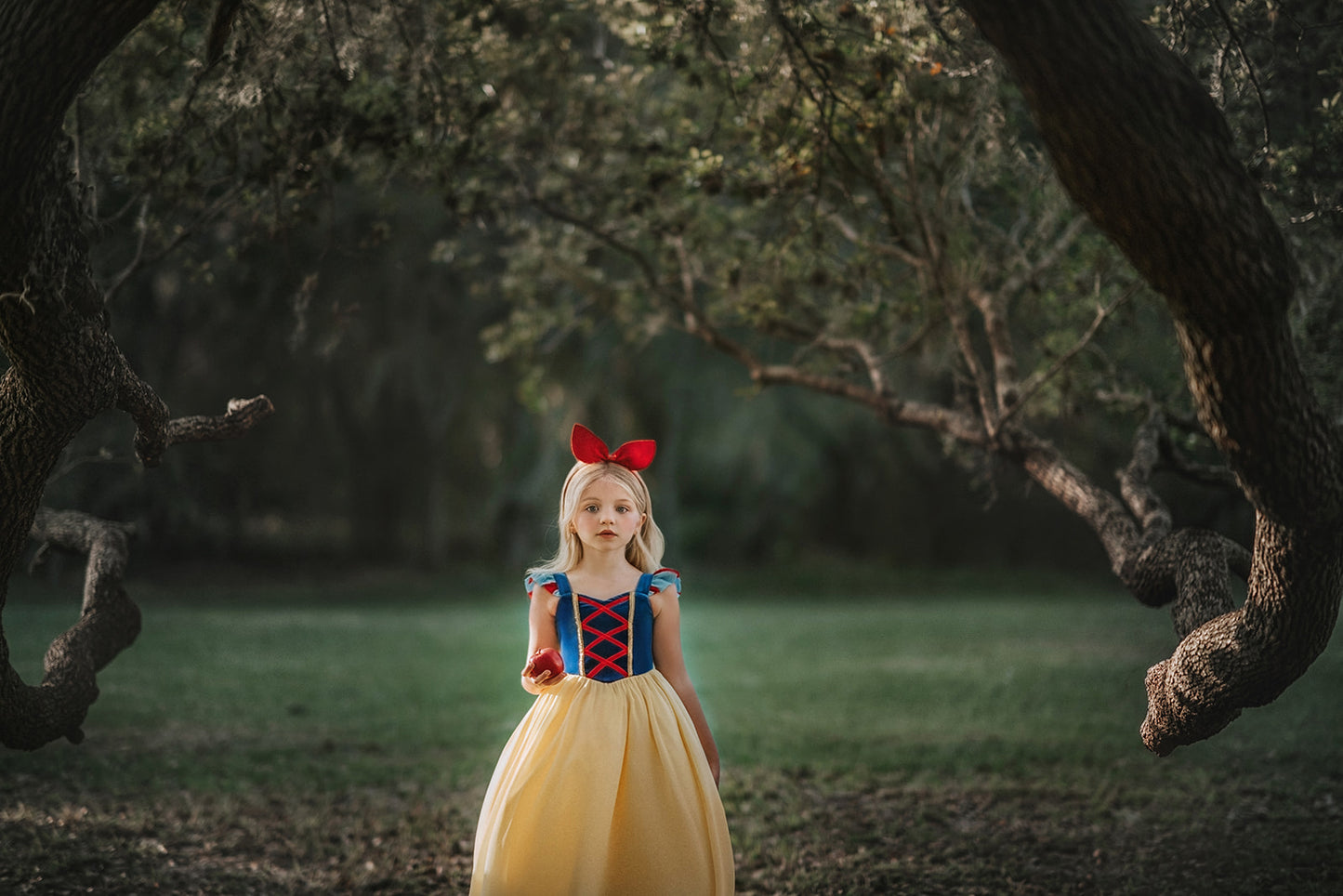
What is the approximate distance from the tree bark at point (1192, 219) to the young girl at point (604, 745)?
4.77ft

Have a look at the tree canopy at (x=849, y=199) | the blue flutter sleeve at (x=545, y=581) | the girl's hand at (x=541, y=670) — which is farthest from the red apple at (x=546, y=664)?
the tree canopy at (x=849, y=199)

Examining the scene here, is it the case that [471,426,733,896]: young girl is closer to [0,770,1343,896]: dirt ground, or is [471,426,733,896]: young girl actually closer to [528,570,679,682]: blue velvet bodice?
[528,570,679,682]: blue velvet bodice

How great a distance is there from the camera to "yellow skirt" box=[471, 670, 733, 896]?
2.62m

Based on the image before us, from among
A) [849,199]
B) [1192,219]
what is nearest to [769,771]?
[849,199]

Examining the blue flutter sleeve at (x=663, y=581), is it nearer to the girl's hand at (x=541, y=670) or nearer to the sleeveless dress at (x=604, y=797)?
the sleeveless dress at (x=604, y=797)

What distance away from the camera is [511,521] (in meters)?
18.9

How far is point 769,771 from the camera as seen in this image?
6.24 metres

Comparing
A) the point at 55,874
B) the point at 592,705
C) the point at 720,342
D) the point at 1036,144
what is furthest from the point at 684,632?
the point at 592,705

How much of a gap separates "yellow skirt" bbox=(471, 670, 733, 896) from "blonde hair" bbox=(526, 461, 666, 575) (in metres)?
0.42

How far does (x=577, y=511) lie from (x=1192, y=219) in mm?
1704

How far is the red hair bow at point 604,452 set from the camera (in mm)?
3080

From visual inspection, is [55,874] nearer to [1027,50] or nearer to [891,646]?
[1027,50]

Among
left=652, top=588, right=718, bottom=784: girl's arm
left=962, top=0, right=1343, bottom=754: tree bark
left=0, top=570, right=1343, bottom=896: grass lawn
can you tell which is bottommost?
left=0, top=570, right=1343, bottom=896: grass lawn

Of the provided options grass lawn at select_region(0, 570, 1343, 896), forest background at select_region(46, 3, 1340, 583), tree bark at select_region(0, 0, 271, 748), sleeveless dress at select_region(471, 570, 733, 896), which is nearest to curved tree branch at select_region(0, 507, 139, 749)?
tree bark at select_region(0, 0, 271, 748)
